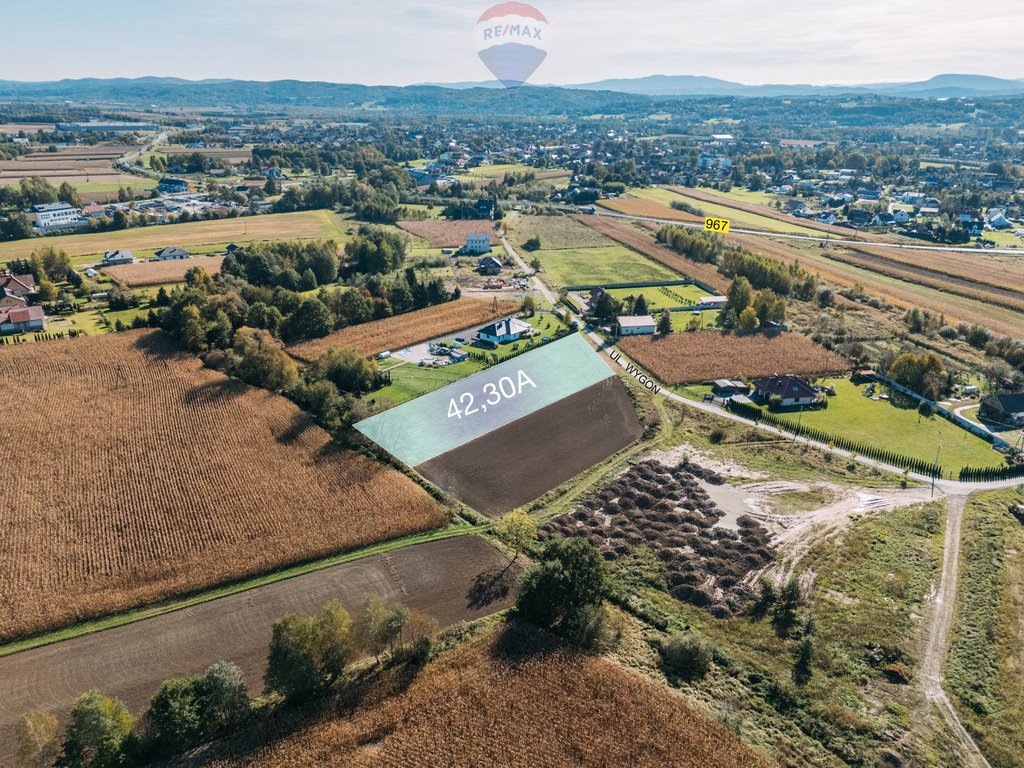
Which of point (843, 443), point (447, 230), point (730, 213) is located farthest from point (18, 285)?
point (730, 213)

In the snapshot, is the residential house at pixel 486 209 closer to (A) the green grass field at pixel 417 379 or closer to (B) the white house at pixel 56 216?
(B) the white house at pixel 56 216

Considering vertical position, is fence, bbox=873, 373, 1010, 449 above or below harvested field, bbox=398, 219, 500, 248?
below

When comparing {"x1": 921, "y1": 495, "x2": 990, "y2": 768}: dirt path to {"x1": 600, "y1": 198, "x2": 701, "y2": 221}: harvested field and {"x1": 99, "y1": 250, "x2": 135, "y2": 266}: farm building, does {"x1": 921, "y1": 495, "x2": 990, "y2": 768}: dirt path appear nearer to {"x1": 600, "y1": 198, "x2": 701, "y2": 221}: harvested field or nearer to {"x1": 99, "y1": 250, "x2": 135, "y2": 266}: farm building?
{"x1": 99, "y1": 250, "x2": 135, "y2": 266}: farm building

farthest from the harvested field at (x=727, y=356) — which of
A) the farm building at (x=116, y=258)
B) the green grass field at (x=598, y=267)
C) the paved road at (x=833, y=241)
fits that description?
the farm building at (x=116, y=258)

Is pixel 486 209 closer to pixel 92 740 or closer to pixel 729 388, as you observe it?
pixel 729 388

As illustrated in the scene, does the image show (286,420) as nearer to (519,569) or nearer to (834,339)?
(519,569)

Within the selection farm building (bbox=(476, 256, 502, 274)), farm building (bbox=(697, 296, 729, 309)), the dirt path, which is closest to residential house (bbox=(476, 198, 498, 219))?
farm building (bbox=(476, 256, 502, 274))

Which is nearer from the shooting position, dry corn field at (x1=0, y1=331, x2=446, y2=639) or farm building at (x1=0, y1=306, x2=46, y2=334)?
dry corn field at (x1=0, y1=331, x2=446, y2=639)

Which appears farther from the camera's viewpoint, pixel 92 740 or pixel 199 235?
pixel 199 235
